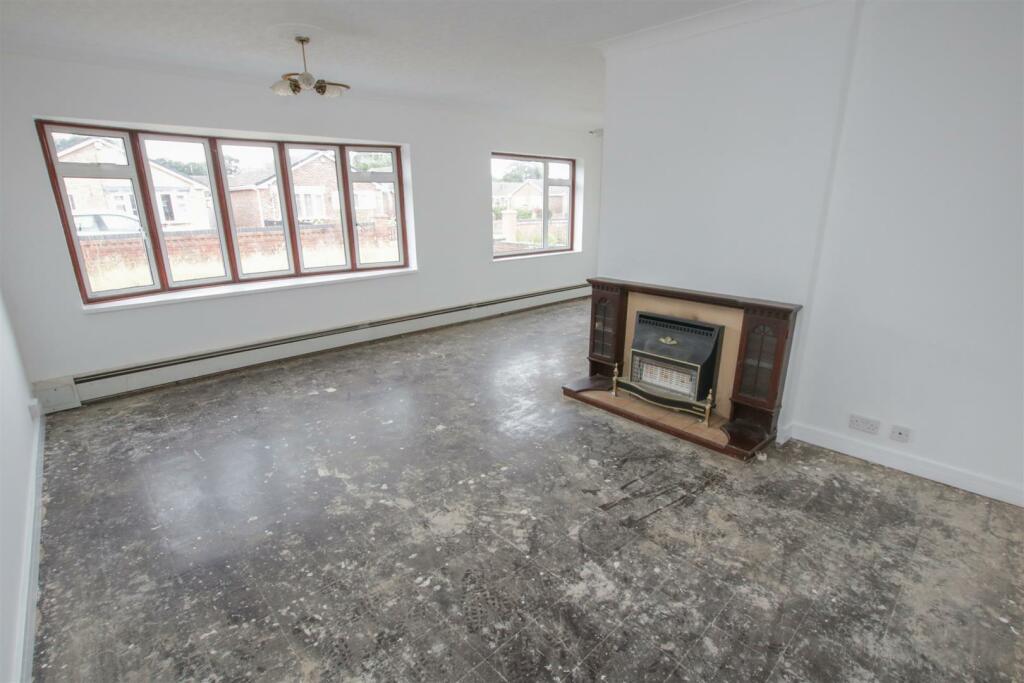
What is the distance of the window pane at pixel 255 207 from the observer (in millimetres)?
4593

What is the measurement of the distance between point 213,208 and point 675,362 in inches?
173

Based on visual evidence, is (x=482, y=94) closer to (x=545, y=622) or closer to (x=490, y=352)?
(x=490, y=352)

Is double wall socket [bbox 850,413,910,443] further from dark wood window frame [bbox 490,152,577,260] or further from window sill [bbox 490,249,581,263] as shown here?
dark wood window frame [bbox 490,152,577,260]

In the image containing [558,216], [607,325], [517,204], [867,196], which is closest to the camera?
[867,196]

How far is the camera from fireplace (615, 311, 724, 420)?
331cm

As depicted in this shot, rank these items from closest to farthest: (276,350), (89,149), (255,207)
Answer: (89,149), (255,207), (276,350)

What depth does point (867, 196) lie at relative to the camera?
2717 mm

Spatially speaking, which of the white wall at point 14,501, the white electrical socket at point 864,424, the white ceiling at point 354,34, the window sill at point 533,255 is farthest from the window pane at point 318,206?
the white electrical socket at point 864,424

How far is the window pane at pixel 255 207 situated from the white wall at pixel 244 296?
1.29 ft

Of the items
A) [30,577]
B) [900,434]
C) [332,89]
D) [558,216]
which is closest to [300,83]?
[332,89]

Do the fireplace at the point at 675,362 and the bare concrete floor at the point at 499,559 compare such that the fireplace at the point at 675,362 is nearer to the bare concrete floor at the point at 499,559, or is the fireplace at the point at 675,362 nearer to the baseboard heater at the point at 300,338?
the bare concrete floor at the point at 499,559

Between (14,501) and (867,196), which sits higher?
(867,196)

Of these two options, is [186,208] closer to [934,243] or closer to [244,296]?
[244,296]

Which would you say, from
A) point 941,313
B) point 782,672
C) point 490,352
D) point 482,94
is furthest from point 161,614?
point 482,94
